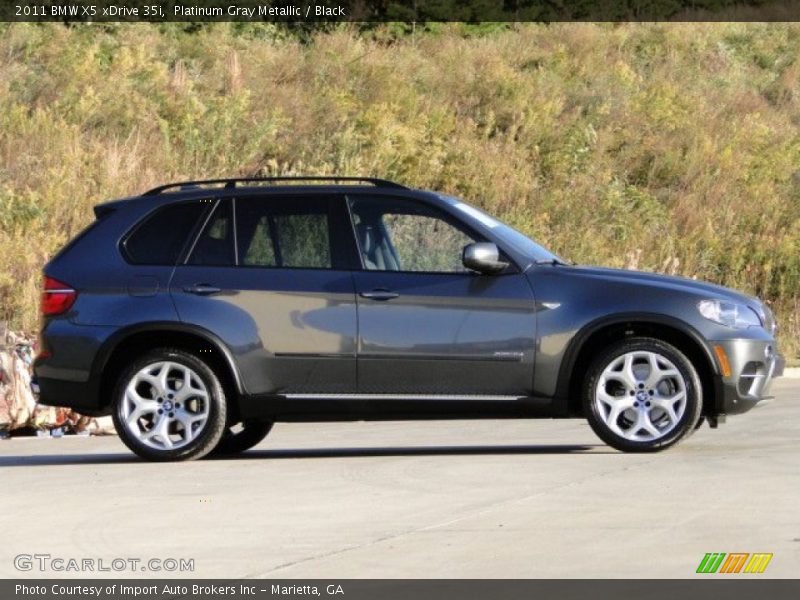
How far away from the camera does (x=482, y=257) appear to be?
1305cm

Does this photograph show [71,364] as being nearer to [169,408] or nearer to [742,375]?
[169,408]

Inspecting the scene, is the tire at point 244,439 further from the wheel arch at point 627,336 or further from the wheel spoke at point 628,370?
the wheel spoke at point 628,370

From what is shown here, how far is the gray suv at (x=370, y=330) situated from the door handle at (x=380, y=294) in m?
0.01

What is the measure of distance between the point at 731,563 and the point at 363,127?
2475 cm

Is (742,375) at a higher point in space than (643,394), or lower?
higher

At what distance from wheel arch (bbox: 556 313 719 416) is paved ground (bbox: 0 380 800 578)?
0.43 metres

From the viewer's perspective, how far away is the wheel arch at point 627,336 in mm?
13164

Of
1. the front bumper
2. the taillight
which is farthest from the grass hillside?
the front bumper

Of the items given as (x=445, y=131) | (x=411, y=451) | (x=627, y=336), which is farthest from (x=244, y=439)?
(x=445, y=131)

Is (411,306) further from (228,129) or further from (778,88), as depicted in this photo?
(778,88)

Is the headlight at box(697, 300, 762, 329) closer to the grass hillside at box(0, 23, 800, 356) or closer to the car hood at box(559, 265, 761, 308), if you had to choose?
the car hood at box(559, 265, 761, 308)

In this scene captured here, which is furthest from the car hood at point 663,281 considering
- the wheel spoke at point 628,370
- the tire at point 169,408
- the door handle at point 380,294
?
the tire at point 169,408

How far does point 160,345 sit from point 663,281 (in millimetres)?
3285

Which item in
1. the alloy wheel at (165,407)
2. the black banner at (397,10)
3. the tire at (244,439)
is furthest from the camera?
the black banner at (397,10)
